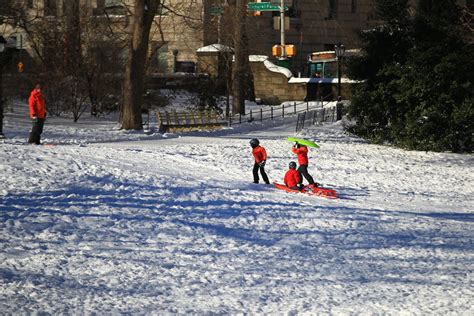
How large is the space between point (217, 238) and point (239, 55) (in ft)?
97.2

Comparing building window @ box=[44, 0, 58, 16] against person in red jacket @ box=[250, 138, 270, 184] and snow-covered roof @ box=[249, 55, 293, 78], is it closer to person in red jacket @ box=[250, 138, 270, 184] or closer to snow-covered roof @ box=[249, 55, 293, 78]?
snow-covered roof @ box=[249, 55, 293, 78]

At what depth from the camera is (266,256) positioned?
39.8 ft

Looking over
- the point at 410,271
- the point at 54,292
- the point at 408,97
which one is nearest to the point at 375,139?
the point at 408,97

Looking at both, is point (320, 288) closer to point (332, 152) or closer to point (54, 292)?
point (54, 292)

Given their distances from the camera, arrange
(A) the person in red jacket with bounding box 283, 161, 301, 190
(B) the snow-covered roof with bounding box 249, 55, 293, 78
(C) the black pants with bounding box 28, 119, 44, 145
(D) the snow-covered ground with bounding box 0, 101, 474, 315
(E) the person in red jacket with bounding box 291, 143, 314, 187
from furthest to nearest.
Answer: (B) the snow-covered roof with bounding box 249, 55, 293, 78
(C) the black pants with bounding box 28, 119, 44, 145
(A) the person in red jacket with bounding box 283, 161, 301, 190
(E) the person in red jacket with bounding box 291, 143, 314, 187
(D) the snow-covered ground with bounding box 0, 101, 474, 315

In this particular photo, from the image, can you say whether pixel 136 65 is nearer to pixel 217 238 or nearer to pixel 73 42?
pixel 73 42

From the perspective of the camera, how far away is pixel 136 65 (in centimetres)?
3234

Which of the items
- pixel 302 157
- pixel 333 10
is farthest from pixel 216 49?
pixel 302 157

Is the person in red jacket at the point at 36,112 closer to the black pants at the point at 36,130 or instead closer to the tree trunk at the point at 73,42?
the black pants at the point at 36,130

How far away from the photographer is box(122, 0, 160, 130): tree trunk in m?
31.9

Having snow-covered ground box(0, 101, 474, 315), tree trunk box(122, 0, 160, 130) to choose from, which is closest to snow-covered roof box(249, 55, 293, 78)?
tree trunk box(122, 0, 160, 130)

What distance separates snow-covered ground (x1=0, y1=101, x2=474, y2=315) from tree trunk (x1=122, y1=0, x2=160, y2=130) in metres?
9.58

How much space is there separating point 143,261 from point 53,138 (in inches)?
699

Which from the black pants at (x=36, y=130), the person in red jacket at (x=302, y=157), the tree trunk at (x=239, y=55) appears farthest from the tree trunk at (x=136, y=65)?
the person in red jacket at (x=302, y=157)
